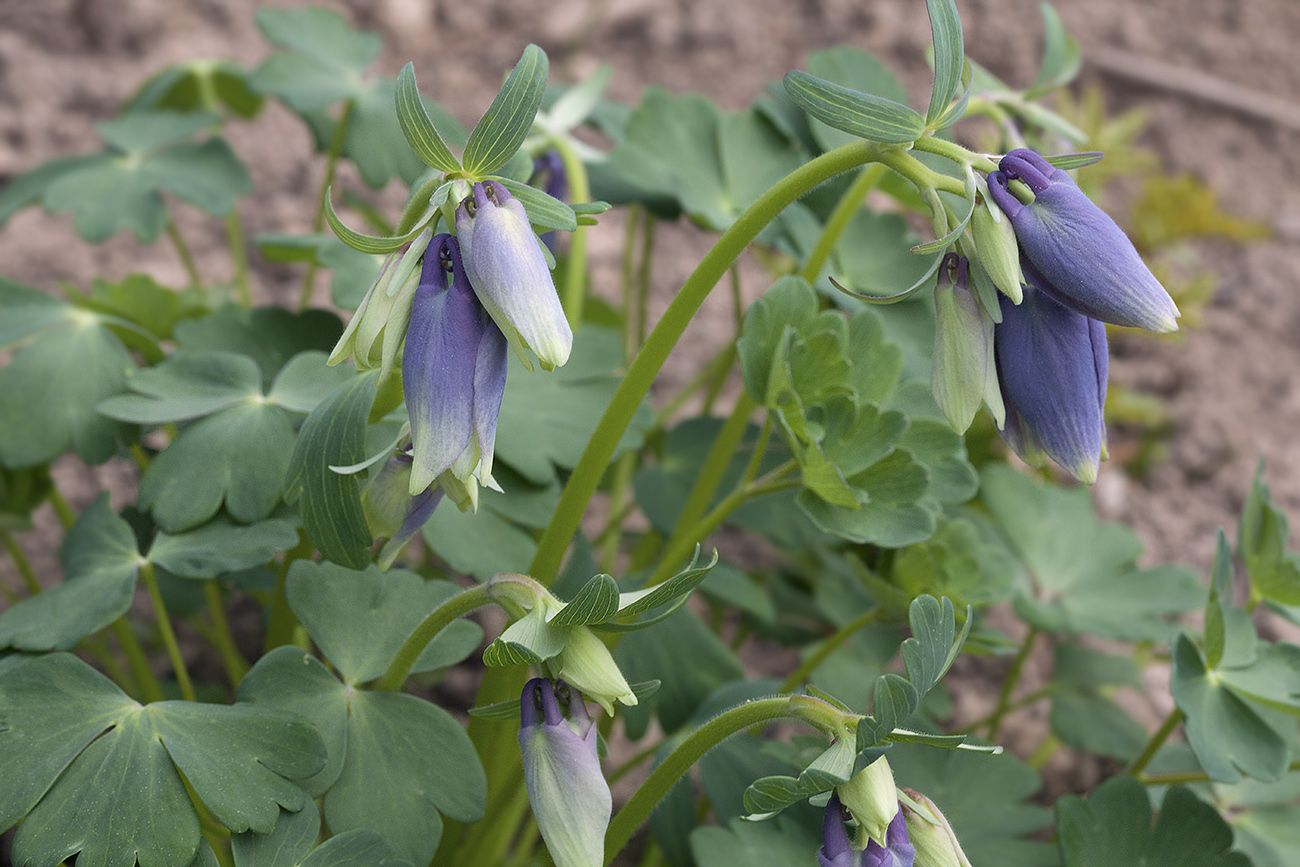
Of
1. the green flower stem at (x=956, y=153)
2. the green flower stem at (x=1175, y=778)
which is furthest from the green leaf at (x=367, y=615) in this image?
the green flower stem at (x=1175, y=778)

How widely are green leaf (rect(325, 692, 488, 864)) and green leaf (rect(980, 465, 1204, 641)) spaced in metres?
0.93

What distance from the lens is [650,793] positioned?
3.62 feet

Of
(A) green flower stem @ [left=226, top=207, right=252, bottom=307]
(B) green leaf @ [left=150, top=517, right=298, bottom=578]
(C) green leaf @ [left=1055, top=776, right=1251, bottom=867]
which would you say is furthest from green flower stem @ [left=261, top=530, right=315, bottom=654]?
(C) green leaf @ [left=1055, top=776, right=1251, bottom=867]

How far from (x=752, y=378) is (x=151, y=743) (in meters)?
0.83

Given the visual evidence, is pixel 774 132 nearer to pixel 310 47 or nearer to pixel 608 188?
pixel 608 188

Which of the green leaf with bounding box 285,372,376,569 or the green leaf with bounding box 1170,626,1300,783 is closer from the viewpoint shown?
the green leaf with bounding box 285,372,376,569

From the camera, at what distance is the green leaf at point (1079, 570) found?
171 centimetres

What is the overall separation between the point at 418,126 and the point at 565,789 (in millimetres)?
603

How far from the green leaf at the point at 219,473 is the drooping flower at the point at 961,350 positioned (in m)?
0.84

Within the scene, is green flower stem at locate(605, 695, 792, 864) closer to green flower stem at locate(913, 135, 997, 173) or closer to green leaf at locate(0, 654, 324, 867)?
green leaf at locate(0, 654, 324, 867)

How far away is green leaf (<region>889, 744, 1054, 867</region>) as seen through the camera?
1477 mm

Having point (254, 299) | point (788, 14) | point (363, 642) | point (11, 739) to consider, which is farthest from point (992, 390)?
point (788, 14)

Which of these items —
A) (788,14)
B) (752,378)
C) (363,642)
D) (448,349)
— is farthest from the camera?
(788,14)

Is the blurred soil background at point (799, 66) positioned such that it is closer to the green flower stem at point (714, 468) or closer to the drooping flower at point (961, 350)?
the green flower stem at point (714, 468)
